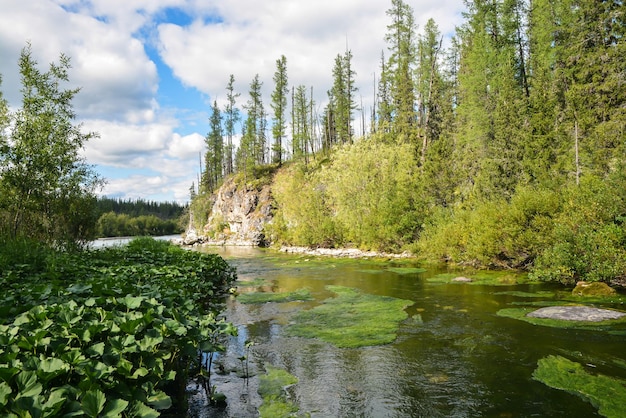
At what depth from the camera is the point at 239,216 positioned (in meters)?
59.2

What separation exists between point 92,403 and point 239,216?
5713 centimetres

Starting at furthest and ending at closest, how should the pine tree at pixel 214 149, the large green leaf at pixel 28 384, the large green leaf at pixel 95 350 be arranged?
the pine tree at pixel 214 149
the large green leaf at pixel 95 350
the large green leaf at pixel 28 384

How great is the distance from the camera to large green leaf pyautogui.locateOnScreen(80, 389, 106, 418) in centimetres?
287

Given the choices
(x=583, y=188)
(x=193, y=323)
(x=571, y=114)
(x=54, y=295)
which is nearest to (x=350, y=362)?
(x=193, y=323)

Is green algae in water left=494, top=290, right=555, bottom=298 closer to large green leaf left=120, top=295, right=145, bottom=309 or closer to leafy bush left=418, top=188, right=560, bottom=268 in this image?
leafy bush left=418, top=188, right=560, bottom=268

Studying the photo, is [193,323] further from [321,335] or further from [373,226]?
[373,226]

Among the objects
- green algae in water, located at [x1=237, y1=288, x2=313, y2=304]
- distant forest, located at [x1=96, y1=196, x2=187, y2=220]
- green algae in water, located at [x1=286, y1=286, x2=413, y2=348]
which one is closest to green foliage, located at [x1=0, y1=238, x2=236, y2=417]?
green algae in water, located at [x1=286, y1=286, x2=413, y2=348]

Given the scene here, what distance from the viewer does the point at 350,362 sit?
7.23m

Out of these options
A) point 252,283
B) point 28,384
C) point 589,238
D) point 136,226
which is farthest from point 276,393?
point 136,226

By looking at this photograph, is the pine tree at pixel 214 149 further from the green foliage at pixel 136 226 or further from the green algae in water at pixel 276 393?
the green algae in water at pixel 276 393

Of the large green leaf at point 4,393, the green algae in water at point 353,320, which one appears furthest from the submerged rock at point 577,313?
Result: the large green leaf at point 4,393

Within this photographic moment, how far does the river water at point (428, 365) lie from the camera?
539cm

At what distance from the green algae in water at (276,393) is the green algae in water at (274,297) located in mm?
6030

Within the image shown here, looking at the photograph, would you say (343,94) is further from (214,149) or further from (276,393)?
(276,393)
